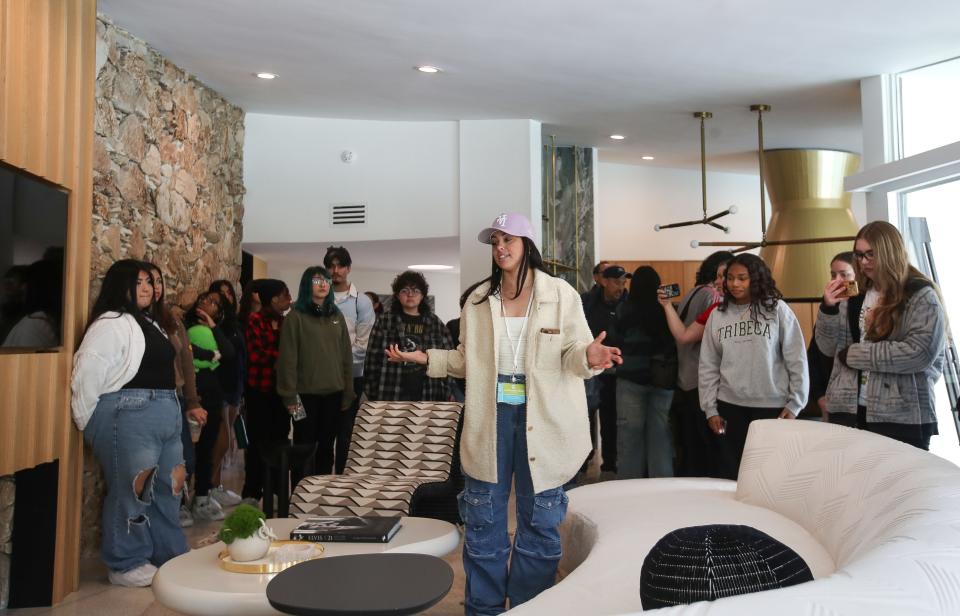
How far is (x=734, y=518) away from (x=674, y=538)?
1649 millimetres

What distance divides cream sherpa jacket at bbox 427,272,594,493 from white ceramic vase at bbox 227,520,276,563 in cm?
72

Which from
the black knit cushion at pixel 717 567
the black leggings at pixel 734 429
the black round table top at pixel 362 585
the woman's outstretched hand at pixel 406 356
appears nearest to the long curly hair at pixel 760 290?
the black leggings at pixel 734 429

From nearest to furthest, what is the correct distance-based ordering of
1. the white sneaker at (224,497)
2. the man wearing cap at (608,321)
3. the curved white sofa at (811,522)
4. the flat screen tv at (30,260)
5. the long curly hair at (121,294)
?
the curved white sofa at (811,522), the flat screen tv at (30,260), the long curly hair at (121,294), the white sneaker at (224,497), the man wearing cap at (608,321)

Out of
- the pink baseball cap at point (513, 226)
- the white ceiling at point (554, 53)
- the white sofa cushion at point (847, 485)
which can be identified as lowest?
the white sofa cushion at point (847, 485)

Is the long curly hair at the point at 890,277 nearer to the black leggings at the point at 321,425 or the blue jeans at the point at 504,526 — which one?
the blue jeans at the point at 504,526

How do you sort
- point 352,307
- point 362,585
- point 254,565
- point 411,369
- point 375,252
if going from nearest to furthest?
point 362,585
point 254,565
point 411,369
point 352,307
point 375,252

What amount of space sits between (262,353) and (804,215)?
5562mm

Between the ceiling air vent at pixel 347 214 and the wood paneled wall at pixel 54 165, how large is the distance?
3.28 m

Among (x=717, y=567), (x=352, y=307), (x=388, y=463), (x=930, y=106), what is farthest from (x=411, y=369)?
(x=930, y=106)

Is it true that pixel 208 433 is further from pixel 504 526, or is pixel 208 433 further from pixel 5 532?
pixel 504 526

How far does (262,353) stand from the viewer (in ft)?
17.2

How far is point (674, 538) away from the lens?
4.30 ft

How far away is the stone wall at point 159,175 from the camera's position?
15.2ft

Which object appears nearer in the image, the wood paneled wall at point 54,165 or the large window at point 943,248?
the wood paneled wall at point 54,165
